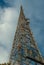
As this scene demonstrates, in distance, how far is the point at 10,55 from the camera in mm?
45344

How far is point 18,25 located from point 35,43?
464cm

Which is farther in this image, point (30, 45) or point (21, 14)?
point (21, 14)

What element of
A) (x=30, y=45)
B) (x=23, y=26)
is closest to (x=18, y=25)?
(x=23, y=26)

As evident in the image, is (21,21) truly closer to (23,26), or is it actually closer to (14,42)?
(23,26)

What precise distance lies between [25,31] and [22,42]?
253cm

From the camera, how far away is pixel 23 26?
46.1m

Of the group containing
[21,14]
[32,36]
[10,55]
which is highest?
[21,14]

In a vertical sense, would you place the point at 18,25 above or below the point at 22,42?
above

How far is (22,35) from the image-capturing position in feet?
149

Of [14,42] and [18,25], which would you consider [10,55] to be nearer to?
[14,42]

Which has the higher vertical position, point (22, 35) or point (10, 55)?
point (22, 35)

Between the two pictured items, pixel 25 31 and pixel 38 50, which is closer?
pixel 38 50

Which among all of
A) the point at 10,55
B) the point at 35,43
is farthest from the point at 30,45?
the point at 10,55

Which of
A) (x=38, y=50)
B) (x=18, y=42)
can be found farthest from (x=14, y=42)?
(x=38, y=50)
